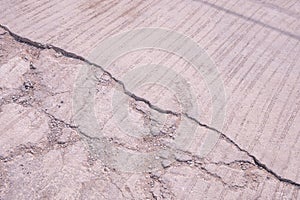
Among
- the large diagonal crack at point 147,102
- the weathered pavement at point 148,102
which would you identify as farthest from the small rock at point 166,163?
the large diagonal crack at point 147,102

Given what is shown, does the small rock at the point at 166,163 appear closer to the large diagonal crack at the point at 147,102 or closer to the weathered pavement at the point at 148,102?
the weathered pavement at the point at 148,102

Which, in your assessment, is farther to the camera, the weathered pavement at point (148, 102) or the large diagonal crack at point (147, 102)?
the large diagonal crack at point (147, 102)

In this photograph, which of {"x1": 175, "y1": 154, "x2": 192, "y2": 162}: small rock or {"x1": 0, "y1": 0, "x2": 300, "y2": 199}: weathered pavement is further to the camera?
{"x1": 175, "y1": 154, "x2": 192, "y2": 162}: small rock

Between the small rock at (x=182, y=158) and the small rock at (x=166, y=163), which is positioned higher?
the small rock at (x=166, y=163)

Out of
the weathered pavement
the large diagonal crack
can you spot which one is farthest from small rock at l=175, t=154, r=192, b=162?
the large diagonal crack

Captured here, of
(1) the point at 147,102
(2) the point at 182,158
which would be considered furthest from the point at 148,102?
(2) the point at 182,158

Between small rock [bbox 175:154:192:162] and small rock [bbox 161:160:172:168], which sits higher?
small rock [bbox 161:160:172:168]

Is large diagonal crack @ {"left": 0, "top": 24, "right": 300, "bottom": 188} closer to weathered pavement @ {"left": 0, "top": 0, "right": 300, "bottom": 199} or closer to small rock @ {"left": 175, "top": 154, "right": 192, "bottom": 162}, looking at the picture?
weathered pavement @ {"left": 0, "top": 0, "right": 300, "bottom": 199}

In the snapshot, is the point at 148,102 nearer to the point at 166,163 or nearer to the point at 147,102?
the point at 147,102
